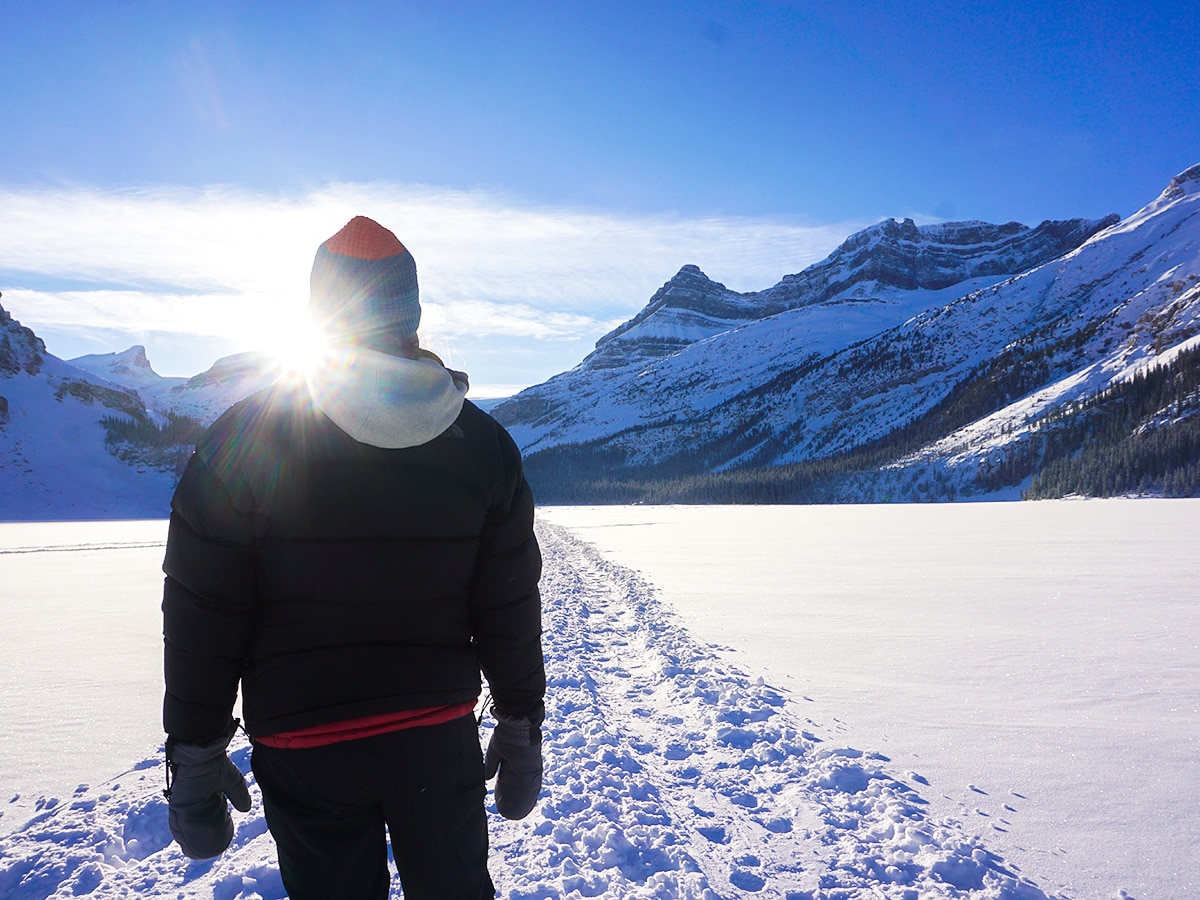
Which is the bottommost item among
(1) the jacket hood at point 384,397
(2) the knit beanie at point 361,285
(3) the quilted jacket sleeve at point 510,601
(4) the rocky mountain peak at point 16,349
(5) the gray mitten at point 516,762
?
(5) the gray mitten at point 516,762

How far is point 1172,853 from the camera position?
378cm

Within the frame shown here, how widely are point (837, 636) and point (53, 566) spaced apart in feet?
77.4

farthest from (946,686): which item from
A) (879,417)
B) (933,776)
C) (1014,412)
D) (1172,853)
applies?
(879,417)

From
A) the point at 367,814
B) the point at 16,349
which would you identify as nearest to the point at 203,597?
the point at 367,814

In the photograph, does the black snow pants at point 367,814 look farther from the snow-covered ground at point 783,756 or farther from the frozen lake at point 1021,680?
the frozen lake at point 1021,680

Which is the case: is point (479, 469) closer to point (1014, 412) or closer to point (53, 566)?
point (53, 566)

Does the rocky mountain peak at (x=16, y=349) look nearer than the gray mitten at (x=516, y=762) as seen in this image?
No

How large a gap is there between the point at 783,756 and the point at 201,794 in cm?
454

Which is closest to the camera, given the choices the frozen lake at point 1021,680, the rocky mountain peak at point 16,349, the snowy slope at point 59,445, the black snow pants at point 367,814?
the black snow pants at point 367,814

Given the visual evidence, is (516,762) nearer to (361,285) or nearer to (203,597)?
(203,597)

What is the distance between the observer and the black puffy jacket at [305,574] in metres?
1.95

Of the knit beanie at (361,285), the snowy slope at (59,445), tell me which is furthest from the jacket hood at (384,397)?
the snowy slope at (59,445)

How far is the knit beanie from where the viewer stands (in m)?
2.21

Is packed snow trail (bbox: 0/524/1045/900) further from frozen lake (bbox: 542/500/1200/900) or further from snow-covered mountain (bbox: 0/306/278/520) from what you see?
snow-covered mountain (bbox: 0/306/278/520)
